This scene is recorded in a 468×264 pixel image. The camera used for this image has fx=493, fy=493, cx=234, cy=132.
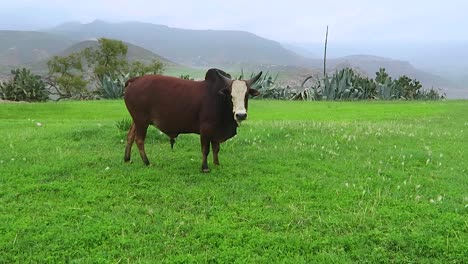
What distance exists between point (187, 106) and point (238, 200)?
5.46ft

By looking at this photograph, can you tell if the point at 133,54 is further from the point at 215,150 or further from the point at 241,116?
the point at 241,116

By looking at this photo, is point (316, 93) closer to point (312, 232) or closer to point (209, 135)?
point (209, 135)

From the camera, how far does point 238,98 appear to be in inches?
248

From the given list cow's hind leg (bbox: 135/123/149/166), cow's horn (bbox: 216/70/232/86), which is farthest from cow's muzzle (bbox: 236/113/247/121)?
cow's hind leg (bbox: 135/123/149/166)

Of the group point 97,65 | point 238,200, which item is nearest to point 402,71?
point 97,65

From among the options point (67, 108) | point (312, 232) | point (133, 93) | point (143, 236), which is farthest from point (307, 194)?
point (67, 108)

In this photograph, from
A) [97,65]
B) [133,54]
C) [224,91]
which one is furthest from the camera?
[133,54]

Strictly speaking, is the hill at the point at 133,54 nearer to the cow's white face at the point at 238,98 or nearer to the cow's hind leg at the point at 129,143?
the cow's hind leg at the point at 129,143

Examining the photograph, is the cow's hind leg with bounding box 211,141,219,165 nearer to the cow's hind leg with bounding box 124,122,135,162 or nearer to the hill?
the cow's hind leg with bounding box 124,122,135,162

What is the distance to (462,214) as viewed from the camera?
17.7 feet

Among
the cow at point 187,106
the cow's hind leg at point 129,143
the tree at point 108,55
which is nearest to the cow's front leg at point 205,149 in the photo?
the cow at point 187,106

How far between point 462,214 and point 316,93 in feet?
57.9

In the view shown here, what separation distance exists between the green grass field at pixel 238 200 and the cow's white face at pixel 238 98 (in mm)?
907

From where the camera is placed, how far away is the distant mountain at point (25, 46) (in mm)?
74000
